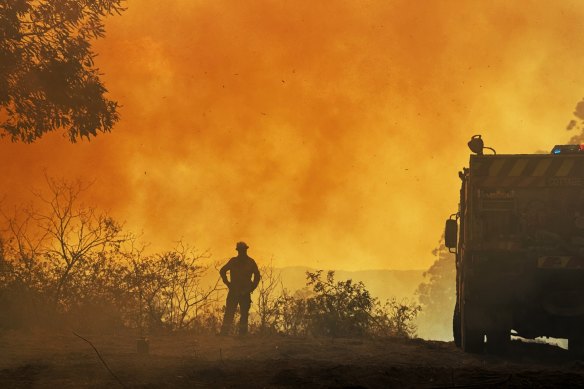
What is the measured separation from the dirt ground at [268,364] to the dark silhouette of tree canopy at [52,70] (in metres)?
3.79

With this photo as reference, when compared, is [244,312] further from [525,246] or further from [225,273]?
[525,246]

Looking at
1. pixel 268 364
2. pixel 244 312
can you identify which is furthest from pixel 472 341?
pixel 244 312

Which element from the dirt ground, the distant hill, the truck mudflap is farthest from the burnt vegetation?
the distant hill

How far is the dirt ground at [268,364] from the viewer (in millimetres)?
7754

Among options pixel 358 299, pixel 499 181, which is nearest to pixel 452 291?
pixel 358 299

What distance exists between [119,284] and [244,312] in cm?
315

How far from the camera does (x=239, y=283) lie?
1537 cm

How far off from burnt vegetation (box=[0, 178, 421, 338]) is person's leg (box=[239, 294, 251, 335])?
1.02 meters

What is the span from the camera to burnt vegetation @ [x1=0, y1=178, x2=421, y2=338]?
50.8 ft

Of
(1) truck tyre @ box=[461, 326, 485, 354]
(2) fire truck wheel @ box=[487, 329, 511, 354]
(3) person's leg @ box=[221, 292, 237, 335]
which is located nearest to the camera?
(2) fire truck wheel @ box=[487, 329, 511, 354]

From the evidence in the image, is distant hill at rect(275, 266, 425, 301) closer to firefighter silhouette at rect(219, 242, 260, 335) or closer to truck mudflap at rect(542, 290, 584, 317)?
firefighter silhouette at rect(219, 242, 260, 335)

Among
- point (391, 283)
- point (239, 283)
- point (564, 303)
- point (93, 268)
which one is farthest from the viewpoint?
point (391, 283)

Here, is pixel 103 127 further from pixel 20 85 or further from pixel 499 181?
pixel 499 181

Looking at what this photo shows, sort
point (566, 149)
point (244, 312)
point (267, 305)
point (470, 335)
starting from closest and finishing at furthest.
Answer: point (470, 335), point (566, 149), point (244, 312), point (267, 305)
